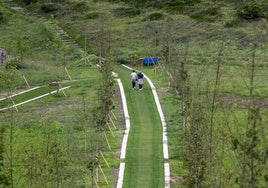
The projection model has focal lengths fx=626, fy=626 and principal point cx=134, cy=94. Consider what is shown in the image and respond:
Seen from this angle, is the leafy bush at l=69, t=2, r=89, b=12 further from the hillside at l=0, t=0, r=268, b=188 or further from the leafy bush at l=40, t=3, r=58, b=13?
the leafy bush at l=40, t=3, r=58, b=13

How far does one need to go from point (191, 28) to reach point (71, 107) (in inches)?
983

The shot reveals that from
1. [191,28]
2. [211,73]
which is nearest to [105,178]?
[211,73]

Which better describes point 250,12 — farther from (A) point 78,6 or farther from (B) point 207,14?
(A) point 78,6

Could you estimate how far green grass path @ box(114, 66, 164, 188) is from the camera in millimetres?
25984

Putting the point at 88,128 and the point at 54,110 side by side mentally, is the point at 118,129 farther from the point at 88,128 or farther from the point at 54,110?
the point at 54,110

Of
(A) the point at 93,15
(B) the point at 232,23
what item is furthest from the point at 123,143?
(A) the point at 93,15

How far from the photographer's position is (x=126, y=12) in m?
69.7

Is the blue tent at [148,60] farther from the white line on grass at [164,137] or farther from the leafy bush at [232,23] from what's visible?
the leafy bush at [232,23]

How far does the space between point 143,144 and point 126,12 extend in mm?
40707

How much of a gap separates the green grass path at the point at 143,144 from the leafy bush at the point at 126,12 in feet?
89.2

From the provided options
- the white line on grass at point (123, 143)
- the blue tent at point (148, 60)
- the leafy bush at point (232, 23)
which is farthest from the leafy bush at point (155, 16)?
the white line on grass at point (123, 143)

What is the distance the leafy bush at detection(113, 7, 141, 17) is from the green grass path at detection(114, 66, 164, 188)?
1071 inches

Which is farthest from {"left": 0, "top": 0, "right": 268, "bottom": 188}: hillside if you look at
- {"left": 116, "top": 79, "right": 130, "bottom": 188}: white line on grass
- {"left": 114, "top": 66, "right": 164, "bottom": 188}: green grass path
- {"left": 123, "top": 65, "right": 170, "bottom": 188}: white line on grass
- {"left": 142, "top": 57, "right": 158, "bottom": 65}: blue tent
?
{"left": 142, "top": 57, "right": 158, "bottom": 65}: blue tent

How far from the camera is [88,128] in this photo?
32969 millimetres
